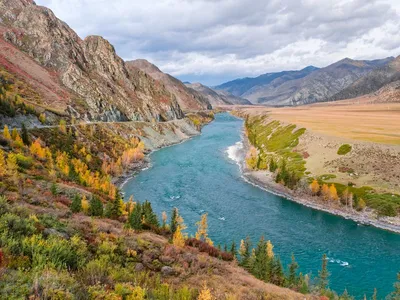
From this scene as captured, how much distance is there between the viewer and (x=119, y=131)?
153 m

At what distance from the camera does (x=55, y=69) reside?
17250 cm

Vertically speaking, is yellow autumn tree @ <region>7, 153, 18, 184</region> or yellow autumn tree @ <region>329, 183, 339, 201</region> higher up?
yellow autumn tree @ <region>7, 153, 18, 184</region>

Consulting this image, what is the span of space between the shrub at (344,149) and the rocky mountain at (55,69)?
114210 millimetres

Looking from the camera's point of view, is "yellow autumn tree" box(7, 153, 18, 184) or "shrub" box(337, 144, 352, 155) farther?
"shrub" box(337, 144, 352, 155)

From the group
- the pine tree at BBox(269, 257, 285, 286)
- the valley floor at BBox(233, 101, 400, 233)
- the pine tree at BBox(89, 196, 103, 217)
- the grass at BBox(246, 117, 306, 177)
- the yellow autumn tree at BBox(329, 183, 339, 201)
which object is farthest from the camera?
the grass at BBox(246, 117, 306, 177)

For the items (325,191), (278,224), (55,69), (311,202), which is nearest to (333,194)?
(325,191)

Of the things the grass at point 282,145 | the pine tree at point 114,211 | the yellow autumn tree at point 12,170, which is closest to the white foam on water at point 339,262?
the pine tree at point 114,211

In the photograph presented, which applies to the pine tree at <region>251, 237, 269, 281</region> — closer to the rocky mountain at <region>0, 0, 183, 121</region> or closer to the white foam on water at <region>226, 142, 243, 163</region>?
the white foam on water at <region>226, 142, 243, 163</region>

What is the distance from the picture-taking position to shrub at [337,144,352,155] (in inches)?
4098

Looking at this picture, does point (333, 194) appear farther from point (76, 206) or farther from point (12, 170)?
point (12, 170)

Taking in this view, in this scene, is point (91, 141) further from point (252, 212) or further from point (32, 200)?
point (32, 200)

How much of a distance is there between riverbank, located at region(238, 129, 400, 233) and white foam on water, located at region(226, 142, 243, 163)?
15564 mm

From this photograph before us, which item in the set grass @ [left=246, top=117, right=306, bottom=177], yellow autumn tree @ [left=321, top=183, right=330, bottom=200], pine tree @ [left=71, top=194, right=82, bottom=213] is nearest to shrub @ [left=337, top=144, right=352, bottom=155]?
grass @ [left=246, top=117, right=306, bottom=177]

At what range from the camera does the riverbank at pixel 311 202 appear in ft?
230
